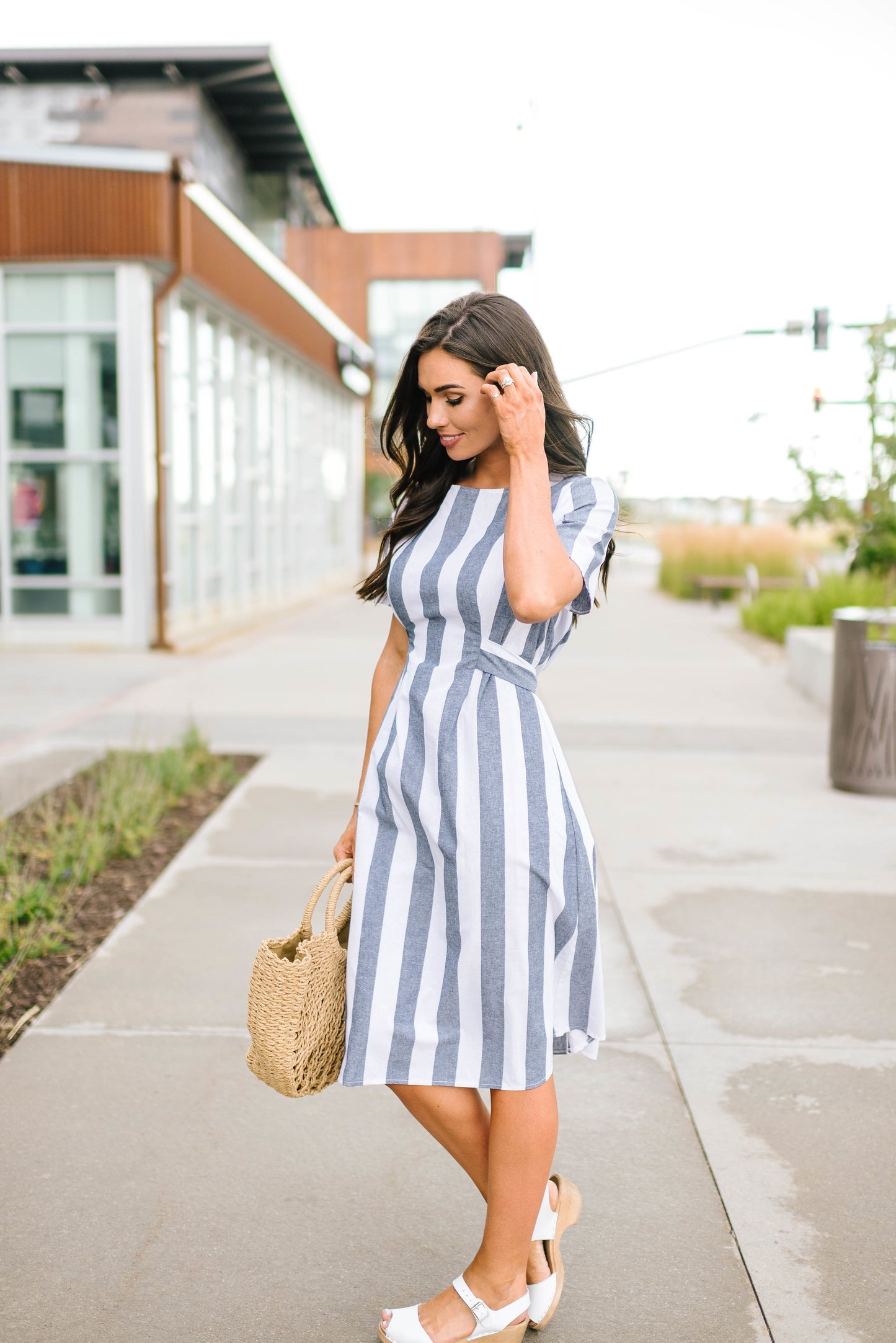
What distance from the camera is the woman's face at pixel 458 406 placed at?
2211mm

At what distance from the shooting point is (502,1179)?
2166 mm

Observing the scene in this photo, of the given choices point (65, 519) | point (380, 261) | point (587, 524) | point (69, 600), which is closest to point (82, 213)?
point (65, 519)

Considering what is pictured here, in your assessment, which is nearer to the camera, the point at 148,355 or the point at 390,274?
the point at 148,355

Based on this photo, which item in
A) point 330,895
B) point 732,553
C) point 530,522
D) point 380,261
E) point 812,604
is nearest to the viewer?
point 530,522

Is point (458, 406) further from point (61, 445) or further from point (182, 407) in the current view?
point (182, 407)

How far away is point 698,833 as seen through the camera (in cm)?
591

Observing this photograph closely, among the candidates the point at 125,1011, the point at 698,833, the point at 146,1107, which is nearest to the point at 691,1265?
the point at 146,1107

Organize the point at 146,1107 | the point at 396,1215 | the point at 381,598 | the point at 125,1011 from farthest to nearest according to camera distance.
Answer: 1. the point at 125,1011
2. the point at 146,1107
3. the point at 396,1215
4. the point at 381,598

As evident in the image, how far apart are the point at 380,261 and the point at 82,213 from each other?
3169cm

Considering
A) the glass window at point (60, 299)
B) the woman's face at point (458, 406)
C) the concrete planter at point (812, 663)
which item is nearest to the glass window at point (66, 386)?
the glass window at point (60, 299)

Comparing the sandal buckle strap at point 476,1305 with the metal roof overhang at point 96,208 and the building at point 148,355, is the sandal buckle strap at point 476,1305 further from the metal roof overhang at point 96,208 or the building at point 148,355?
the metal roof overhang at point 96,208

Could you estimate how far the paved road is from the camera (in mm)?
2398

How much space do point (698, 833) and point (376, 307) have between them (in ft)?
132

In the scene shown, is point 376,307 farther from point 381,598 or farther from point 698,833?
point 381,598
